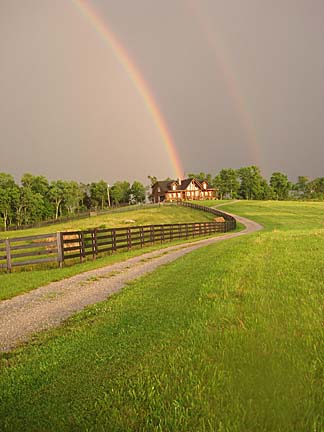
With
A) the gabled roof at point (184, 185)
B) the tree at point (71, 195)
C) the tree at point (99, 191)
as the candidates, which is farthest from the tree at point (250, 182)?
the tree at point (71, 195)

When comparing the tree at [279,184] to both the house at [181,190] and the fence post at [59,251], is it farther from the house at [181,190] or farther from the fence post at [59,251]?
the fence post at [59,251]

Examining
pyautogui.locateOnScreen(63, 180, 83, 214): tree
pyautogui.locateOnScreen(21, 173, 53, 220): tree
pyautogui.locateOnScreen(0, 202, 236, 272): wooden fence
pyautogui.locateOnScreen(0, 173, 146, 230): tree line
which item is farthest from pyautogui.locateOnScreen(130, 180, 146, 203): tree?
pyautogui.locateOnScreen(0, 202, 236, 272): wooden fence

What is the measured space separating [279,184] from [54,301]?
126312mm

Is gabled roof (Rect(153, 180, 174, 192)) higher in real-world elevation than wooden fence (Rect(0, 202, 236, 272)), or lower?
higher

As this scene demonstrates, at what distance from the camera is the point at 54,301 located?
7.46 m

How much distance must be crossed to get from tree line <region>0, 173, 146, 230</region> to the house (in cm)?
1766

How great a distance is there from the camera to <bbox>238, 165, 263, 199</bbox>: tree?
117 meters

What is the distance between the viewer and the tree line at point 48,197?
82188mm

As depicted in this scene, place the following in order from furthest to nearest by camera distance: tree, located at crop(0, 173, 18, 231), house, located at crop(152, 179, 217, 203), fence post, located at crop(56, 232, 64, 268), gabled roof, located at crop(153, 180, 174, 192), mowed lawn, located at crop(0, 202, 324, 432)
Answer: gabled roof, located at crop(153, 180, 174, 192), house, located at crop(152, 179, 217, 203), tree, located at crop(0, 173, 18, 231), fence post, located at crop(56, 232, 64, 268), mowed lawn, located at crop(0, 202, 324, 432)

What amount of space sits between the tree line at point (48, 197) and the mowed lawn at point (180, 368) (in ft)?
214

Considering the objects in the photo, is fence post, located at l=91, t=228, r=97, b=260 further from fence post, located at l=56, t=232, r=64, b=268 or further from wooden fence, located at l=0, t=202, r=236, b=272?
fence post, located at l=56, t=232, r=64, b=268

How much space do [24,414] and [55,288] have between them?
6447 mm

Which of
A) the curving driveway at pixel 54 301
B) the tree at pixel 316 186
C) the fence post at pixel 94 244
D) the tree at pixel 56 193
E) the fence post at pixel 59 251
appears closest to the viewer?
the curving driveway at pixel 54 301

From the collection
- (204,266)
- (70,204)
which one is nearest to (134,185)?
(70,204)
